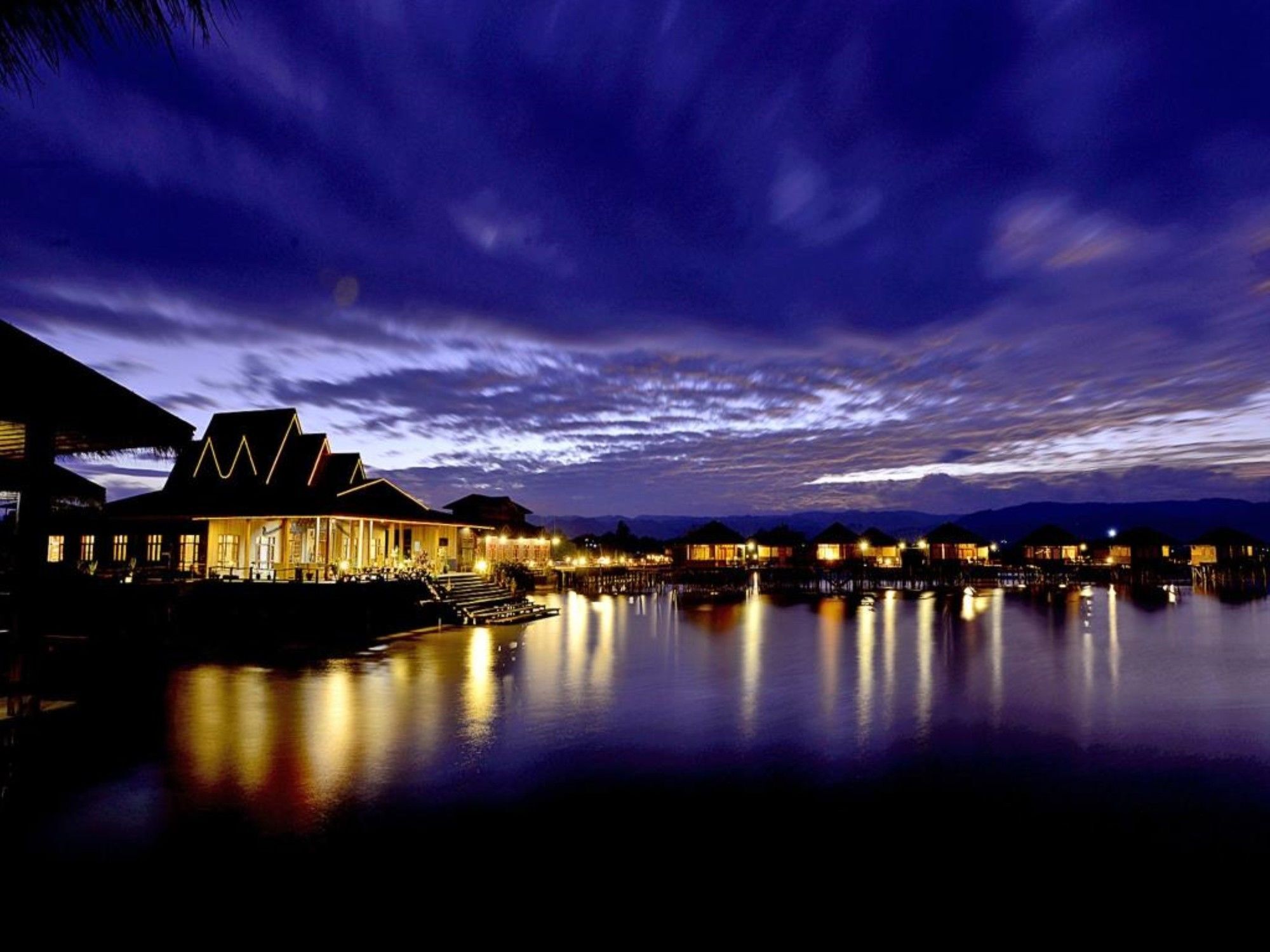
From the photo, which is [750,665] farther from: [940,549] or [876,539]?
[940,549]

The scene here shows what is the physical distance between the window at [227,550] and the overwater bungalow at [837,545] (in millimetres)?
48512

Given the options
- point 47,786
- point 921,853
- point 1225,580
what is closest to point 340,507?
point 47,786

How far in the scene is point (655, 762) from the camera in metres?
9.16

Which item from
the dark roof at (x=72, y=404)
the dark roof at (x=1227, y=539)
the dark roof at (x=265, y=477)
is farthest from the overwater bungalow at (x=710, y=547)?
the dark roof at (x=72, y=404)

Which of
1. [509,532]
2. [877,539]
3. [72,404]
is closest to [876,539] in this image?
[877,539]

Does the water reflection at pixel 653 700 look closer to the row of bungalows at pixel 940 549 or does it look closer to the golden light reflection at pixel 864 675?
the golden light reflection at pixel 864 675

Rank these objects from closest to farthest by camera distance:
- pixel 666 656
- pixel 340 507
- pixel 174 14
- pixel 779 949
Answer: pixel 174 14 → pixel 779 949 → pixel 666 656 → pixel 340 507

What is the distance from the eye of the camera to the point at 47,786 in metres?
7.48

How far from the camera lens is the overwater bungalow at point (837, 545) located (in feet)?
213

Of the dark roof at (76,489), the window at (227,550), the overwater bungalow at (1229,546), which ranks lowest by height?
the overwater bungalow at (1229,546)

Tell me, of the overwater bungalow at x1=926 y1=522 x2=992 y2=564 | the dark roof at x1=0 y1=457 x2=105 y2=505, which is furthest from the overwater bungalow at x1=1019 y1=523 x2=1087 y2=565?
the dark roof at x1=0 y1=457 x2=105 y2=505

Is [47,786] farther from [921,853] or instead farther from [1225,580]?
[1225,580]

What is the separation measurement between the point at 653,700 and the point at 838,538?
54.7 m

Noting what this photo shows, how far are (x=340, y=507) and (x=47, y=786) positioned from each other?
1817 centimetres
